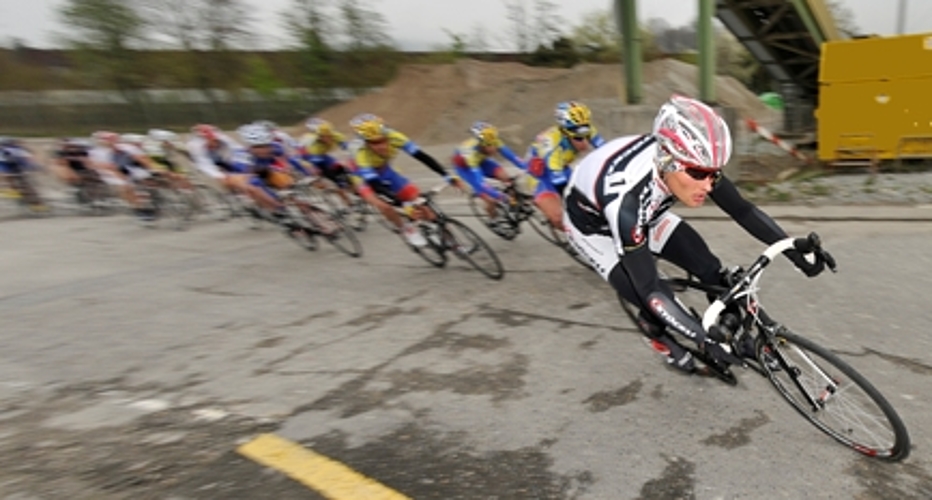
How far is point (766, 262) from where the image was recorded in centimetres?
274

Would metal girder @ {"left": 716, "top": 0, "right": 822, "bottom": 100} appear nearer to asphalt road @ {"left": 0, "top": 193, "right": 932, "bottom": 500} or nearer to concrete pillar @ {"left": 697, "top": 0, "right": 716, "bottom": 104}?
concrete pillar @ {"left": 697, "top": 0, "right": 716, "bottom": 104}

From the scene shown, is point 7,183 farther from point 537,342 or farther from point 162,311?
point 537,342

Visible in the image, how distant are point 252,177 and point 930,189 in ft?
31.0

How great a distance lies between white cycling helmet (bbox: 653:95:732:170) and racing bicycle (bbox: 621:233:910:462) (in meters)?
0.54

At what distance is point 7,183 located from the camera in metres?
11.9

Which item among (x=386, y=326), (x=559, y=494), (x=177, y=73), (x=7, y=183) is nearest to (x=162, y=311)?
(x=386, y=326)

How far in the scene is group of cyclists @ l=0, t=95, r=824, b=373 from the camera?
2783 mm

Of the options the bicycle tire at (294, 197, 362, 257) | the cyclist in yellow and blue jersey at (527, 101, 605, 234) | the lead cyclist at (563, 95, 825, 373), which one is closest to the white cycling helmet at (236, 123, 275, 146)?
the bicycle tire at (294, 197, 362, 257)

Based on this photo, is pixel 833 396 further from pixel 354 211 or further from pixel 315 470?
pixel 354 211

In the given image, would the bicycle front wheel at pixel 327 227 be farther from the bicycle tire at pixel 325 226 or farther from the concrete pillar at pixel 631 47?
the concrete pillar at pixel 631 47

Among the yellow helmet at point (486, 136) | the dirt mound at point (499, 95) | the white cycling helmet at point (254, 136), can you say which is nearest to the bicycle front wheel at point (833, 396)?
the yellow helmet at point (486, 136)

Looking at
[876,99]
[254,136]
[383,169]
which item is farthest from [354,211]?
[876,99]

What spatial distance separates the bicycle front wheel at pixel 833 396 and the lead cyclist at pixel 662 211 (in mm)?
191

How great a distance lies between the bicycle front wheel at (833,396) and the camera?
2.57 metres
